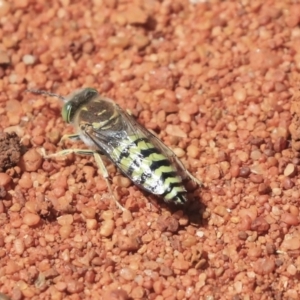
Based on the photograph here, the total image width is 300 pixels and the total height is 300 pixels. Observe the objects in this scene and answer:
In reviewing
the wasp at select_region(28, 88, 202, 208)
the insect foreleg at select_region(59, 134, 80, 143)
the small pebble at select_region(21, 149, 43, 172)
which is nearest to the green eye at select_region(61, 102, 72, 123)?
the wasp at select_region(28, 88, 202, 208)

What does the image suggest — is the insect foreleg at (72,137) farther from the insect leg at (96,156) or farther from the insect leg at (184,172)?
the insect leg at (184,172)

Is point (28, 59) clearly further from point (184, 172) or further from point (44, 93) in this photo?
point (184, 172)

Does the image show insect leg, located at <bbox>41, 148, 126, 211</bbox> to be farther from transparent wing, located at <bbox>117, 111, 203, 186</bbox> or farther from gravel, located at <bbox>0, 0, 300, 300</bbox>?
transparent wing, located at <bbox>117, 111, 203, 186</bbox>

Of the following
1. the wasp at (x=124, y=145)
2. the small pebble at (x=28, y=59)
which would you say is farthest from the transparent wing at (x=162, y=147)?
the small pebble at (x=28, y=59)

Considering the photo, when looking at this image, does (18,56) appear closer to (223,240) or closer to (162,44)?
(162,44)

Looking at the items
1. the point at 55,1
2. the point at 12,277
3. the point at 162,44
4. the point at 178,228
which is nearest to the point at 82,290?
the point at 12,277

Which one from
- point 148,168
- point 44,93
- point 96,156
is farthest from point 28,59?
point 148,168
